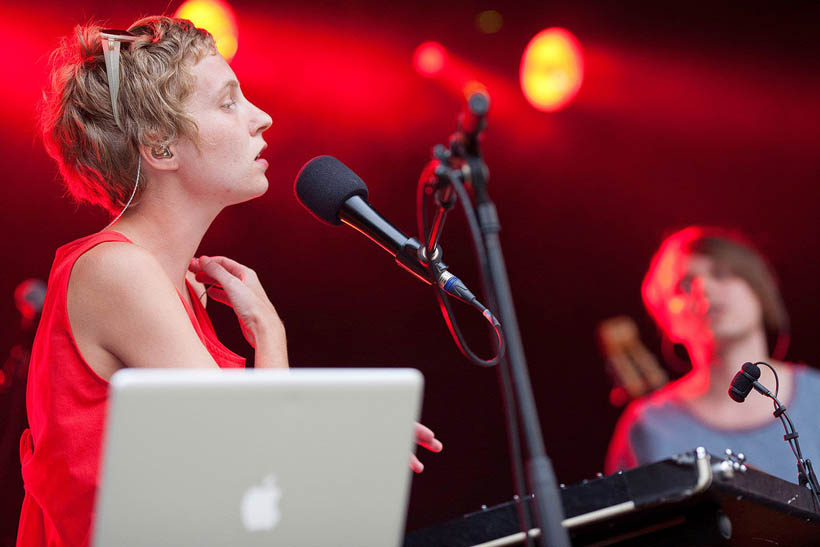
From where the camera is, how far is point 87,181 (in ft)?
6.76

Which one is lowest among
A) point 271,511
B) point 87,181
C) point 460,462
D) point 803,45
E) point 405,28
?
point 460,462

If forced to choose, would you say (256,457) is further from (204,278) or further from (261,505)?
(204,278)

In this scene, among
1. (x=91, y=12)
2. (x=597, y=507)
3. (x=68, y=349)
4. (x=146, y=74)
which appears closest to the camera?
(x=597, y=507)

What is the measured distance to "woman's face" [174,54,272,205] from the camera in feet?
6.52

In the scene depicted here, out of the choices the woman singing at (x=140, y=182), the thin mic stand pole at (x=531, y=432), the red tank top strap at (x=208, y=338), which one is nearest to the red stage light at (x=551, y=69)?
the woman singing at (x=140, y=182)

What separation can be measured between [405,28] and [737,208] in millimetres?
2241

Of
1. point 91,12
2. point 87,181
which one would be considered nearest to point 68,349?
point 87,181

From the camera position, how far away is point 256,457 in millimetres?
1014

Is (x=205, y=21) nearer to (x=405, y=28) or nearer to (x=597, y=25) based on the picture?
(x=405, y=28)

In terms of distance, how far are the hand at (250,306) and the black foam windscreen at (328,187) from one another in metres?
0.32

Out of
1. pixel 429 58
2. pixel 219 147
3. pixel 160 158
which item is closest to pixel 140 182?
pixel 160 158

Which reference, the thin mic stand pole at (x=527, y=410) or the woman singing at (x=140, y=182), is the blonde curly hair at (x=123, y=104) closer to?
the woman singing at (x=140, y=182)

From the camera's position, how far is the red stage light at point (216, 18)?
423cm

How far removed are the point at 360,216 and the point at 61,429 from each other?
2.29 ft
